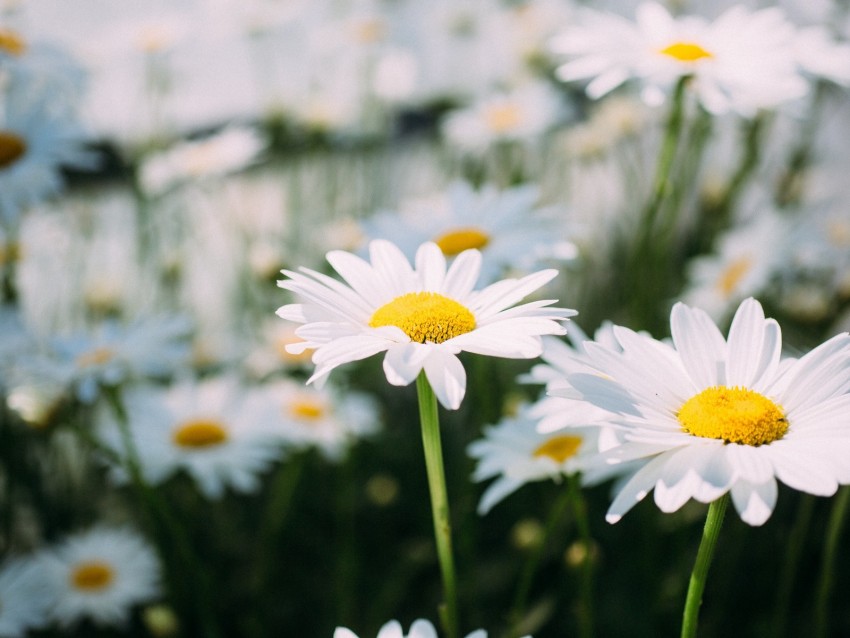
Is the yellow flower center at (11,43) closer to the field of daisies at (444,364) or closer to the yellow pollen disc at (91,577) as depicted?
the field of daisies at (444,364)

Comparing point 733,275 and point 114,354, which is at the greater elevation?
point 733,275

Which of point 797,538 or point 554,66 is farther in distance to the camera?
point 554,66

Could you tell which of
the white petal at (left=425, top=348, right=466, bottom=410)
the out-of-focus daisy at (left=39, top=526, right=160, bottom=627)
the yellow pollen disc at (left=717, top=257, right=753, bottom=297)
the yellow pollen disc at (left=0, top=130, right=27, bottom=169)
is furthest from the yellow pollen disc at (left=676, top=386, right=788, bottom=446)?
the yellow pollen disc at (left=0, top=130, right=27, bottom=169)

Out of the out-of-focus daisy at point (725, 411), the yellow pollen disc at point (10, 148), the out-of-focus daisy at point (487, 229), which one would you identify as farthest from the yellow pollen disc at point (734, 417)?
the yellow pollen disc at point (10, 148)

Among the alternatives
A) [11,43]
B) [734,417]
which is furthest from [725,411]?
[11,43]

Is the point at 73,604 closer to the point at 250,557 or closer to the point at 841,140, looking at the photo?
the point at 250,557

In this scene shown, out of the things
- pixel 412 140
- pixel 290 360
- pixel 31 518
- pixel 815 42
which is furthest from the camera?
pixel 412 140

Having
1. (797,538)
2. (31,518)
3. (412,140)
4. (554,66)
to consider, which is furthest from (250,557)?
(412,140)

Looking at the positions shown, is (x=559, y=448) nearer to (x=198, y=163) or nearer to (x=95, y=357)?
(x=95, y=357)
